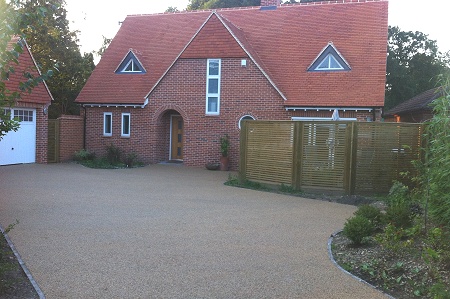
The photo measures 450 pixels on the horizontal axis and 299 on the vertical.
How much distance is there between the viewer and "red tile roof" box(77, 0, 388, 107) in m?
20.5

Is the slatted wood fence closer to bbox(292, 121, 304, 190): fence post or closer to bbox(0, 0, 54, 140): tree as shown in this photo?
bbox(292, 121, 304, 190): fence post

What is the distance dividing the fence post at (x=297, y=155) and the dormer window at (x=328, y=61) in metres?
7.90

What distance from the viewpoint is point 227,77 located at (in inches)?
840

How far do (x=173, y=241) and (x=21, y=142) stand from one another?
14.8 metres

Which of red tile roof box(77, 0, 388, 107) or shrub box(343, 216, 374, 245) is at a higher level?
red tile roof box(77, 0, 388, 107)

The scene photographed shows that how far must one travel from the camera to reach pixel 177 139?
23672 millimetres

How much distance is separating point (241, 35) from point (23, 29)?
57.2ft

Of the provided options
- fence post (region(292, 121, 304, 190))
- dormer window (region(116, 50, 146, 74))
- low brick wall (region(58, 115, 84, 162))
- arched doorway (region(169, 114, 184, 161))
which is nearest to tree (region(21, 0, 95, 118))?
dormer window (region(116, 50, 146, 74))

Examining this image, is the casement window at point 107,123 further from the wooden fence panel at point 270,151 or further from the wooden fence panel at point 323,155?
the wooden fence panel at point 323,155

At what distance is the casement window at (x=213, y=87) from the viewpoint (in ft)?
70.5

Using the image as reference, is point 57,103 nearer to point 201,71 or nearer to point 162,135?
point 162,135

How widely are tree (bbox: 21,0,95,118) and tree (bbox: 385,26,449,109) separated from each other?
25.2m

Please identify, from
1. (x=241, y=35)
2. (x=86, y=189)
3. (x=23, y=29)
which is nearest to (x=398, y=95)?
(x=241, y=35)

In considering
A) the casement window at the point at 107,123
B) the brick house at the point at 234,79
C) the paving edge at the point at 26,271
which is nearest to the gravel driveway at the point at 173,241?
the paving edge at the point at 26,271
